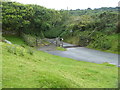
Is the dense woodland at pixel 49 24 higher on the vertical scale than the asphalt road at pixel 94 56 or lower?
higher

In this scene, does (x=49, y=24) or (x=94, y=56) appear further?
(x=49, y=24)

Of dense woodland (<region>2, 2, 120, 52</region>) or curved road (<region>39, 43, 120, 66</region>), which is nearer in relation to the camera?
curved road (<region>39, 43, 120, 66</region>)

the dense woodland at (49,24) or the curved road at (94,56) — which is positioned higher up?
the dense woodland at (49,24)

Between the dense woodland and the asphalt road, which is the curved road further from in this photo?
the dense woodland

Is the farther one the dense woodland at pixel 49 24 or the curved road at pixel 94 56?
the dense woodland at pixel 49 24

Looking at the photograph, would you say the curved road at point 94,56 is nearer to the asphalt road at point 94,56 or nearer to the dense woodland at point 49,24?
the asphalt road at point 94,56

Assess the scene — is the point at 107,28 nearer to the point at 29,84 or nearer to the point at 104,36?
the point at 104,36

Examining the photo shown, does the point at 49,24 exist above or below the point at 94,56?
above

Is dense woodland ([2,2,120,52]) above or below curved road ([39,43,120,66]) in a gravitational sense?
Answer: above

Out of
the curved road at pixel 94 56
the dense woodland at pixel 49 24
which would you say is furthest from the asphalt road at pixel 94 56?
the dense woodland at pixel 49 24

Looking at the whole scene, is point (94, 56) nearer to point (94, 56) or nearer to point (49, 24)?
point (94, 56)

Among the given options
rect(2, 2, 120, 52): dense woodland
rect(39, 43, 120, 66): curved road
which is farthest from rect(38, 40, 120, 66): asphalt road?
rect(2, 2, 120, 52): dense woodland

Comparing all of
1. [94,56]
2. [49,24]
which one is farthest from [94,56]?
[49,24]

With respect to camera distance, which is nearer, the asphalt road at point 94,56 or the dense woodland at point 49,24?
the asphalt road at point 94,56
